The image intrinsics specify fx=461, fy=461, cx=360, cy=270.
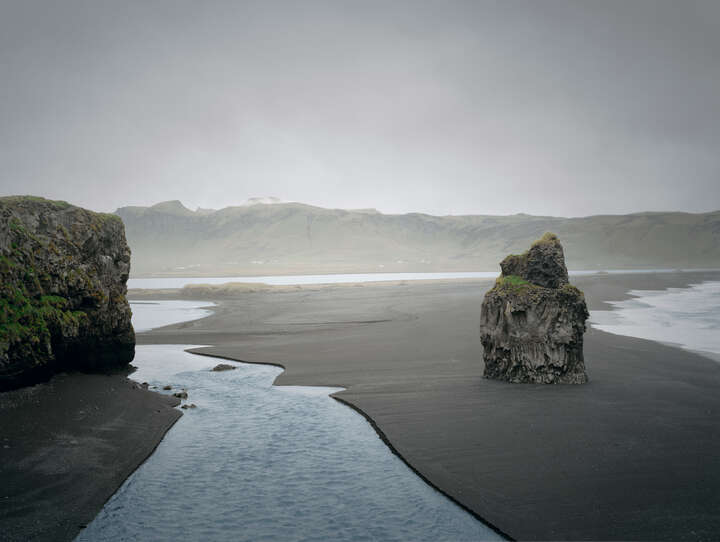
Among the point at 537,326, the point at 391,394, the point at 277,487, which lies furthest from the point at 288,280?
the point at 277,487

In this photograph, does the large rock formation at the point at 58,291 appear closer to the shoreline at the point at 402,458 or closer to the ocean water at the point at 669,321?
the shoreline at the point at 402,458

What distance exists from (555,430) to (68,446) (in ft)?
31.6

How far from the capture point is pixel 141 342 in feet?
80.7

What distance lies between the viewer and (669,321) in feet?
88.4

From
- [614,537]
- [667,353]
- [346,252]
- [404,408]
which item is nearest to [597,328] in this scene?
[667,353]

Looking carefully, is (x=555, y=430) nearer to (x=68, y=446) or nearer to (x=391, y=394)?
(x=391, y=394)

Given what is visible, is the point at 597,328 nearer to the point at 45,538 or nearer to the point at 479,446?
the point at 479,446

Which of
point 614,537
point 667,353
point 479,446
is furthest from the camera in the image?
point 667,353

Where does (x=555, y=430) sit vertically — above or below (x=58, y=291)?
below

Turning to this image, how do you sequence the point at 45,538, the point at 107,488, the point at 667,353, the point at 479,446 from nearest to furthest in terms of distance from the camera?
the point at 45,538 < the point at 107,488 < the point at 479,446 < the point at 667,353

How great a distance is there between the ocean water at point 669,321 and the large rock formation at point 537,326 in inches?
351

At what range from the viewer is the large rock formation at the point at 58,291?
11.5 m

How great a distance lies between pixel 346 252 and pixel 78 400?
179411mm

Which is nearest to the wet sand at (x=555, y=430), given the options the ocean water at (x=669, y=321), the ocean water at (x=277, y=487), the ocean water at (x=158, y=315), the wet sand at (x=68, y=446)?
the ocean water at (x=277, y=487)
